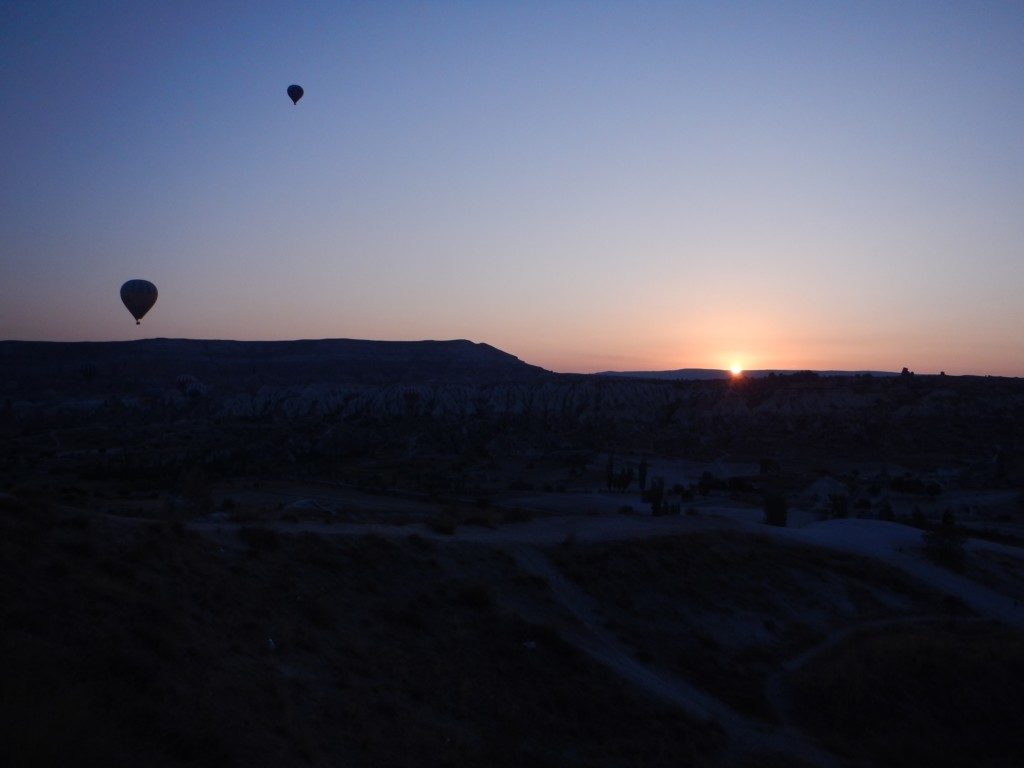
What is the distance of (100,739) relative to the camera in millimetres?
6145

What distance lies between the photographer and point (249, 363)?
105375mm

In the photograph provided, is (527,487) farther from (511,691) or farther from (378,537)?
(511,691)

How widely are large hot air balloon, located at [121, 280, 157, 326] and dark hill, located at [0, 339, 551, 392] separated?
51375mm

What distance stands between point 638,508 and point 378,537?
17771mm

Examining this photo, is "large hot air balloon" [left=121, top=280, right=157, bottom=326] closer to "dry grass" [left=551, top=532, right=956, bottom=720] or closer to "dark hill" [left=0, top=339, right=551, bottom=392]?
"dry grass" [left=551, top=532, right=956, bottom=720]

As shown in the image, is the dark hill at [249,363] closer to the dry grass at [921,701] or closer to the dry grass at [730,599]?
the dry grass at [730,599]

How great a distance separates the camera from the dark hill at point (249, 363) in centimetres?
9381

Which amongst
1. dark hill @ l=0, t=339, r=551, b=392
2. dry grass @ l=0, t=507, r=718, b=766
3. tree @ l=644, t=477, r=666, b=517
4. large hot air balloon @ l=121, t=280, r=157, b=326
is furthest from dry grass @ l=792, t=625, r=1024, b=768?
dark hill @ l=0, t=339, r=551, b=392

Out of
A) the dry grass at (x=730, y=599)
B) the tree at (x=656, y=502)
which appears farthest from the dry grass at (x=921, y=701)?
the tree at (x=656, y=502)

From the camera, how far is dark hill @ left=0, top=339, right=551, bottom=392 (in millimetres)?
93812

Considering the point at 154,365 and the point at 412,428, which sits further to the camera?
the point at 154,365

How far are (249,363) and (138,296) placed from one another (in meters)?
68.9

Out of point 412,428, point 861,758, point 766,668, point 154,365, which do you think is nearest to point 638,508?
point 766,668

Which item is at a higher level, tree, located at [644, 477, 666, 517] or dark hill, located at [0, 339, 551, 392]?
dark hill, located at [0, 339, 551, 392]
